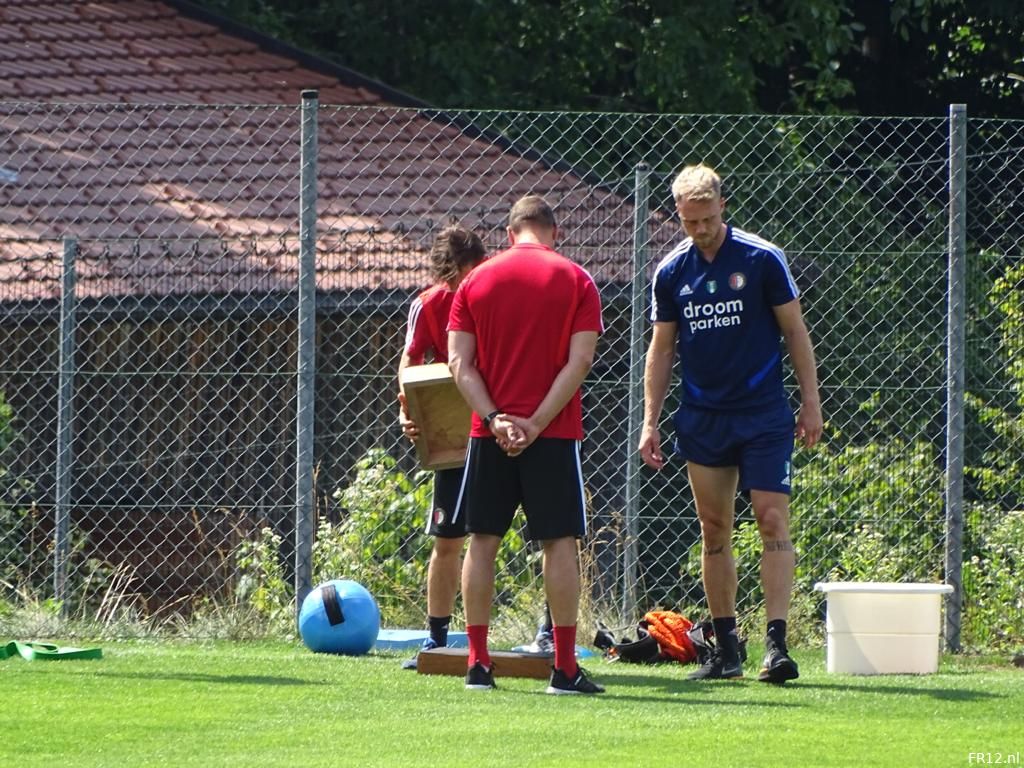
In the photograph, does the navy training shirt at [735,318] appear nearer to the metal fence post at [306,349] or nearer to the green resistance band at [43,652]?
the metal fence post at [306,349]

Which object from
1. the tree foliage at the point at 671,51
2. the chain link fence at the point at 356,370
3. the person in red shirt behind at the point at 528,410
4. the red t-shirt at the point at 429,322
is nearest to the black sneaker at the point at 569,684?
the person in red shirt behind at the point at 528,410

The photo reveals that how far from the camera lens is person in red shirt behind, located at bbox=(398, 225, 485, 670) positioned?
7184 mm

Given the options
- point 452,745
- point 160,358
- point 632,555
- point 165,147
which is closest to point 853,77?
point 165,147

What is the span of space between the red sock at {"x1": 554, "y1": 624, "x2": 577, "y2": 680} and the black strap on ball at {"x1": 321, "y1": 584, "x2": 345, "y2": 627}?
1433 millimetres

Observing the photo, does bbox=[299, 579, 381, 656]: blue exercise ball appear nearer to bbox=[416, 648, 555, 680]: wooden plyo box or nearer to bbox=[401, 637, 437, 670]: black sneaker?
bbox=[401, 637, 437, 670]: black sneaker

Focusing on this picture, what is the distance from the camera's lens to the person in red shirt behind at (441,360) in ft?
23.6

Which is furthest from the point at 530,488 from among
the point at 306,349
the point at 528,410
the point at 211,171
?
the point at 211,171

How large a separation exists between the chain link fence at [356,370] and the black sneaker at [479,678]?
183cm

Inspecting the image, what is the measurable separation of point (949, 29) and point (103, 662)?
35.5 ft

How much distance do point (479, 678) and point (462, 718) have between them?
732 mm

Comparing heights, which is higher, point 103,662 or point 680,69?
point 680,69

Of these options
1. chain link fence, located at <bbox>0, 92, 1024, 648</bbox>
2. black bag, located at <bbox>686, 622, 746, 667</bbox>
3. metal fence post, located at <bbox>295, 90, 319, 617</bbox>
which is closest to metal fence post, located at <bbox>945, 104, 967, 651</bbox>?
chain link fence, located at <bbox>0, 92, 1024, 648</bbox>

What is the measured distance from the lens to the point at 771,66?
1527 cm

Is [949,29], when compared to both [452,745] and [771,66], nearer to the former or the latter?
[771,66]
